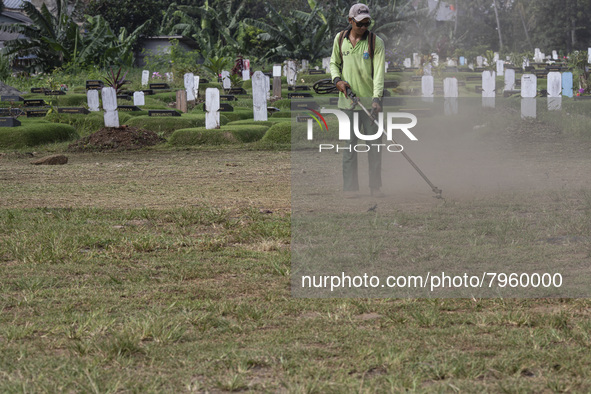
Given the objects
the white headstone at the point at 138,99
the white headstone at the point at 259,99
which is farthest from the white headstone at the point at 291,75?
the white headstone at the point at 259,99

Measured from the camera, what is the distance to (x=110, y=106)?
15758 mm

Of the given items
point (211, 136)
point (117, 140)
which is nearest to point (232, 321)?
point (211, 136)

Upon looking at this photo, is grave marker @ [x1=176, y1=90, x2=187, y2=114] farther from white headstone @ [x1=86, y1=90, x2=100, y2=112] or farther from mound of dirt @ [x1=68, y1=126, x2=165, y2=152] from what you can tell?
mound of dirt @ [x1=68, y1=126, x2=165, y2=152]

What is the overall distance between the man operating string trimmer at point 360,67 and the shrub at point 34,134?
9138 mm

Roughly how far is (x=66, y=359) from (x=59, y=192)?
613 cm

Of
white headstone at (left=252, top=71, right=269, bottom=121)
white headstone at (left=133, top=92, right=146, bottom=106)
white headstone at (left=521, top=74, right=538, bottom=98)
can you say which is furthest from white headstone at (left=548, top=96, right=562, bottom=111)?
white headstone at (left=133, top=92, right=146, bottom=106)

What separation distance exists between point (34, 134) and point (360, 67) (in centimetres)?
950

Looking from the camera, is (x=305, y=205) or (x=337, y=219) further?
(x=305, y=205)

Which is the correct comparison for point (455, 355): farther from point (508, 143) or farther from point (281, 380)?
point (508, 143)

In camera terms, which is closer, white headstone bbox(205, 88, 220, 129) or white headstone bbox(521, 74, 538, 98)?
white headstone bbox(205, 88, 220, 129)

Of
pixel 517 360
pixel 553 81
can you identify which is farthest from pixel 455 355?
pixel 553 81

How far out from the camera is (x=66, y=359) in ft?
12.3

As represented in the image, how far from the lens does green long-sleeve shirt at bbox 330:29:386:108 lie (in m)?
7.59

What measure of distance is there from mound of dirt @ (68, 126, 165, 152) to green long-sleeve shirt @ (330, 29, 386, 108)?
7.58m
